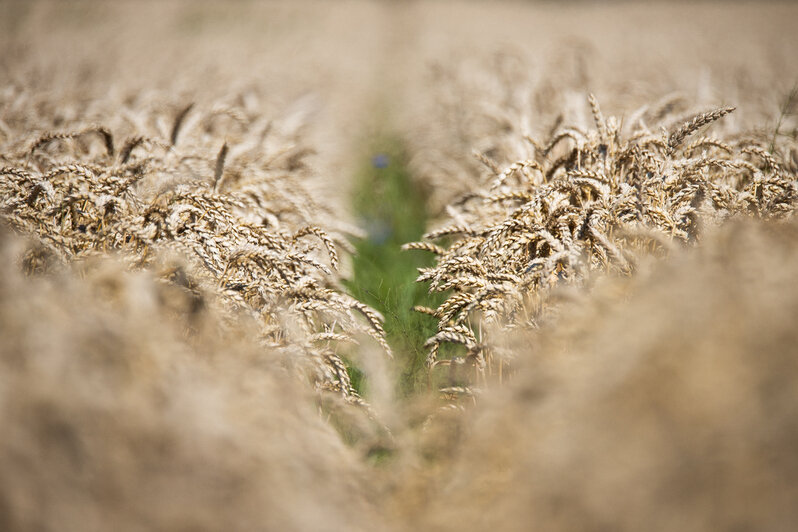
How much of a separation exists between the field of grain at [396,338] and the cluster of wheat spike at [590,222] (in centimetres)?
2

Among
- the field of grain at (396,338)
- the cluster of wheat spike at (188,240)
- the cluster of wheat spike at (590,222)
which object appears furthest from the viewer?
the cluster of wheat spike at (590,222)

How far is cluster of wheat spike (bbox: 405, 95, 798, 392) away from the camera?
6.36 ft

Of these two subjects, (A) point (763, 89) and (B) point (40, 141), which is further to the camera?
(A) point (763, 89)

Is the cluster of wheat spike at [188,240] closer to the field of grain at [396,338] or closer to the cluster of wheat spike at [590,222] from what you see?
the field of grain at [396,338]

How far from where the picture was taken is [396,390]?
2.21 metres

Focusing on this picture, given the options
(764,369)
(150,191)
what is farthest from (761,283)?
(150,191)

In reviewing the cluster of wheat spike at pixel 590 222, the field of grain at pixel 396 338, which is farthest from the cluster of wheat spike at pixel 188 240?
the cluster of wheat spike at pixel 590 222

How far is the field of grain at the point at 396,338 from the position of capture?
966mm

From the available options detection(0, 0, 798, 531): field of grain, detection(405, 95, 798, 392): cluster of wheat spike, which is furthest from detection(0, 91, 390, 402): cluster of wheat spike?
detection(405, 95, 798, 392): cluster of wheat spike

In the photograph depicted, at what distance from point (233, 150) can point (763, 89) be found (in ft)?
15.7

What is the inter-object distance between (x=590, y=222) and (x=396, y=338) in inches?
40.3

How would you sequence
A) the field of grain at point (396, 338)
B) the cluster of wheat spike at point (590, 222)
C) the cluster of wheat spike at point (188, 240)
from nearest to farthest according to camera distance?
the field of grain at point (396, 338) < the cluster of wheat spike at point (188, 240) < the cluster of wheat spike at point (590, 222)

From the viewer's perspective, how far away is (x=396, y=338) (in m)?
2.56

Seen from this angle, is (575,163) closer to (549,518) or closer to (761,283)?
(761,283)
